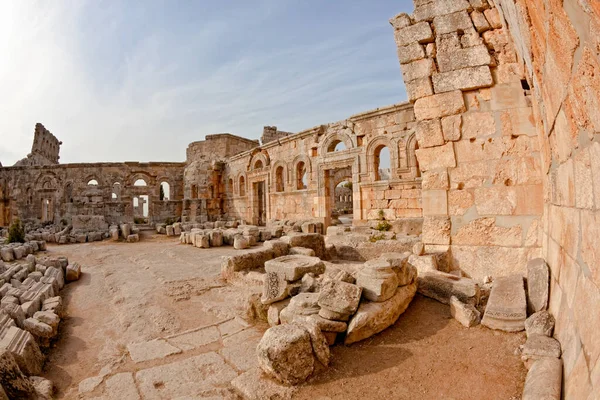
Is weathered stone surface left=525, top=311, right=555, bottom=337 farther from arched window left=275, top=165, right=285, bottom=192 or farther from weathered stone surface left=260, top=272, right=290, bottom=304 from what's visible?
arched window left=275, top=165, right=285, bottom=192

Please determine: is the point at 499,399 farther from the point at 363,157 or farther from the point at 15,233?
the point at 15,233

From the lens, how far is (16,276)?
6168mm

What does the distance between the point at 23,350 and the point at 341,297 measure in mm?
3150

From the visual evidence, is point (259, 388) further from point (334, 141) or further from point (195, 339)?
point (334, 141)

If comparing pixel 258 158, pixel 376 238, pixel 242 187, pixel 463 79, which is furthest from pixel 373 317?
pixel 242 187

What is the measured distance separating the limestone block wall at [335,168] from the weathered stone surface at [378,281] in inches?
311

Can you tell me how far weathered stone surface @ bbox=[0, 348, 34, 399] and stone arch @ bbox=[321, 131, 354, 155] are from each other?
11.8m

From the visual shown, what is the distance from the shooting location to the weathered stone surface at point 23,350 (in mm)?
2979

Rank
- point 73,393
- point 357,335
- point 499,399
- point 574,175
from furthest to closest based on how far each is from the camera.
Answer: point 357,335 → point 73,393 → point 499,399 → point 574,175

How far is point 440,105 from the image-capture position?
178 inches

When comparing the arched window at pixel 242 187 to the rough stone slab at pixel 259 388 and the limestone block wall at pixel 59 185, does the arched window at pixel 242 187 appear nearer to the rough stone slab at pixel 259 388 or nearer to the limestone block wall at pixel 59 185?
the limestone block wall at pixel 59 185

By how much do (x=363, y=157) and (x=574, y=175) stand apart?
10.7 metres

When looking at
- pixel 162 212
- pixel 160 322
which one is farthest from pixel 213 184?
pixel 160 322

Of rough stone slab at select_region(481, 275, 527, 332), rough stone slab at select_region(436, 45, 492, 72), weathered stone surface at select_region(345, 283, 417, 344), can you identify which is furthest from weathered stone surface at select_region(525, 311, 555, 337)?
rough stone slab at select_region(436, 45, 492, 72)
